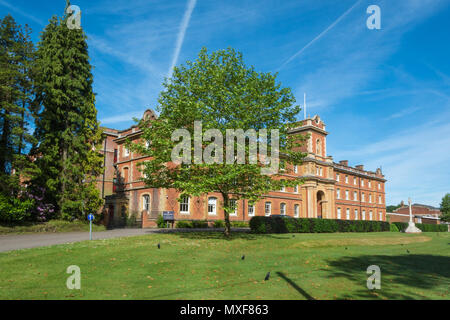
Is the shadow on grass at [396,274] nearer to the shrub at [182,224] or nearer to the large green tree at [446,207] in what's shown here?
the shrub at [182,224]

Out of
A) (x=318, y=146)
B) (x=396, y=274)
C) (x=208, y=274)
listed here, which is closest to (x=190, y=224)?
(x=208, y=274)

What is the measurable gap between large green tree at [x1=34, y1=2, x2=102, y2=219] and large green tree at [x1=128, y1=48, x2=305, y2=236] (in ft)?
37.7

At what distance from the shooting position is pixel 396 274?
996 centimetres

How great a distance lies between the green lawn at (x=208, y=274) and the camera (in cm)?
748

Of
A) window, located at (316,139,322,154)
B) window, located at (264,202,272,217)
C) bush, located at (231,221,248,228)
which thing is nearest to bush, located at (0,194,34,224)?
bush, located at (231,221,248,228)

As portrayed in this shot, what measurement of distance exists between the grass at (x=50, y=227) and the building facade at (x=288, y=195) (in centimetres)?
546

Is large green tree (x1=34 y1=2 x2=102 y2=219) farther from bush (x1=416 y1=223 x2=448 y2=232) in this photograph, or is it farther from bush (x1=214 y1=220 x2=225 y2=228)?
bush (x1=416 y1=223 x2=448 y2=232)

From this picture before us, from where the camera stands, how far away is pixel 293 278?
8.87 metres

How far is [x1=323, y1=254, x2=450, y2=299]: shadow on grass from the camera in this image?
7.55 m

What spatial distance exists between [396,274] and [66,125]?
90.9ft

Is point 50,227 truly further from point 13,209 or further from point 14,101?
point 14,101
